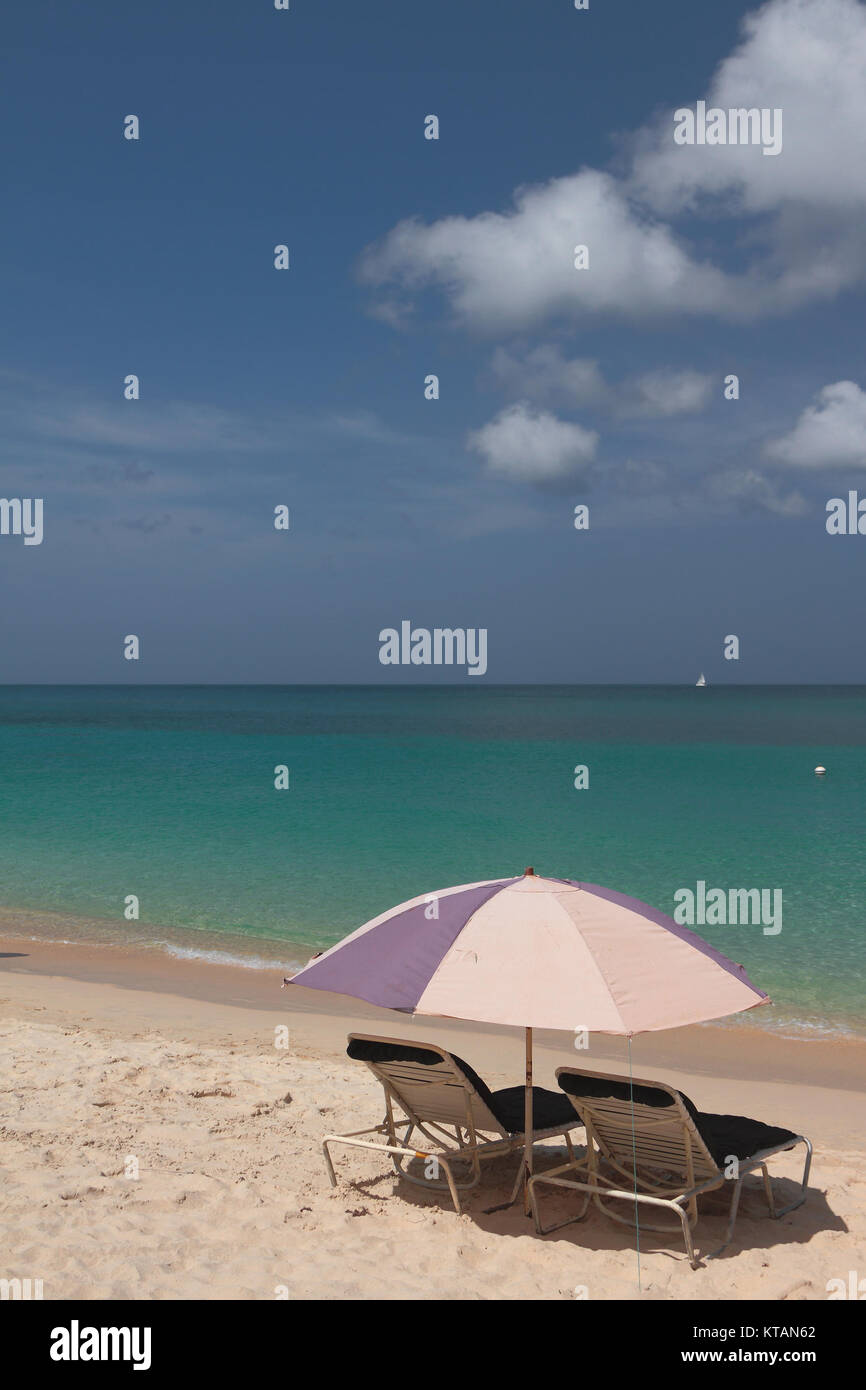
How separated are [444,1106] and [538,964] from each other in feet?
4.60

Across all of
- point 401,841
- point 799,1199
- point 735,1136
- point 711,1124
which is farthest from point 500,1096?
point 401,841

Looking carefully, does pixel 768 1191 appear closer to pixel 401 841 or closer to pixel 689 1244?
pixel 689 1244

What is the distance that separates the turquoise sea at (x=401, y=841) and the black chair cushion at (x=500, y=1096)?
5618 mm

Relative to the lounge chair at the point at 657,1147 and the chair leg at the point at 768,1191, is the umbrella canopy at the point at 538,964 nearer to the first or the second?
the lounge chair at the point at 657,1147

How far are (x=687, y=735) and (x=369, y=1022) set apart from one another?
6362cm

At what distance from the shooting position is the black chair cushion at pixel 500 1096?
5410 mm

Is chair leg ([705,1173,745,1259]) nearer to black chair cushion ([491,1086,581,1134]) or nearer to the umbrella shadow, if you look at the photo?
the umbrella shadow

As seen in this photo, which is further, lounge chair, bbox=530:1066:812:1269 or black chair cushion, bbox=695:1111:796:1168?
black chair cushion, bbox=695:1111:796:1168

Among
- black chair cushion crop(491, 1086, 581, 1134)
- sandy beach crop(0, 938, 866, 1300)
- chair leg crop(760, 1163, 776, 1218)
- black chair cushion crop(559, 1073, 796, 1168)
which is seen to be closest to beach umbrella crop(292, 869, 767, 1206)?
black chair cushion crop(491, 1086, 581, 1134)

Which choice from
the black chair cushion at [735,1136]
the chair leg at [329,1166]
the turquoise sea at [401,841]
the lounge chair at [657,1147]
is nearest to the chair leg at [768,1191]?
the lounge chair at [657,1147]

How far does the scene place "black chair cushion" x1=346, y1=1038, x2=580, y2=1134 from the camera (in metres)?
5.41
